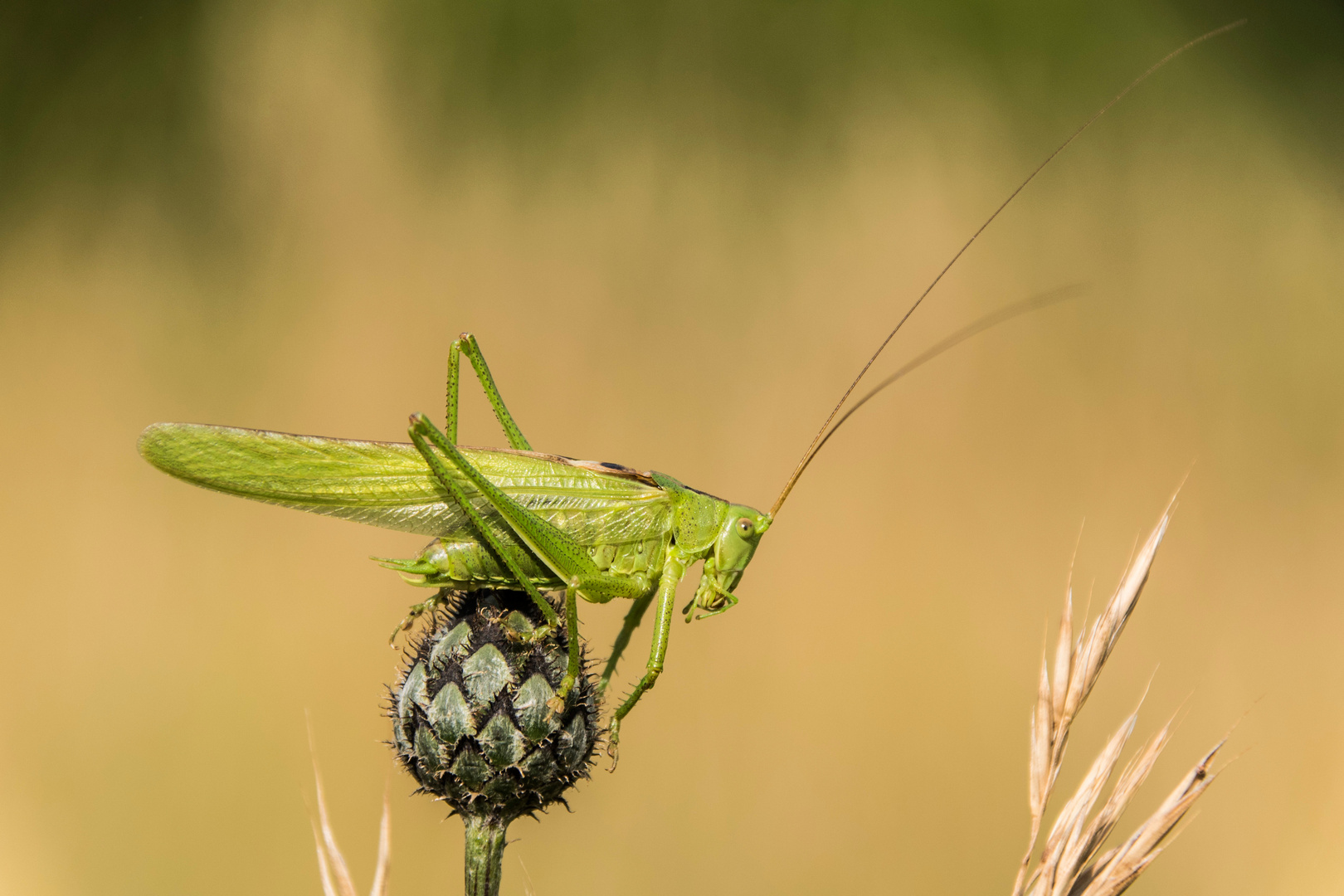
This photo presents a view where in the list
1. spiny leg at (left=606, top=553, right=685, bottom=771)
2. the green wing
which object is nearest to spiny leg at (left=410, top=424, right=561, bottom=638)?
the green wing

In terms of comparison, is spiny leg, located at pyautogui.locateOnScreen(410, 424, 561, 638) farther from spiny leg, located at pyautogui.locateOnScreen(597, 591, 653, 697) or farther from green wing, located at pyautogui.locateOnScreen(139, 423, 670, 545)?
spiny leg, located at pyautogui.locateOnScreen(597, 591, 653, 697)

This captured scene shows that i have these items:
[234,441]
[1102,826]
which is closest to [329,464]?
[234,441]

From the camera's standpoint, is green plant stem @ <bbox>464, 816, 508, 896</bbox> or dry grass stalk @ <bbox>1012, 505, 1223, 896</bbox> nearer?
dry grass stalk @ <bbox>1012, 505, 1223, 896</bbox>

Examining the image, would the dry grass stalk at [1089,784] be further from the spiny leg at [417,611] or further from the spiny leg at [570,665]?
the spiny leg at [417,611]

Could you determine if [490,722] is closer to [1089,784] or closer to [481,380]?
[481,380]

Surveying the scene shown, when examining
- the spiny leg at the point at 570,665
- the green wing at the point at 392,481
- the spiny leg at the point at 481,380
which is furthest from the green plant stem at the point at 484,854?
the spiny leg at the point at 481,380

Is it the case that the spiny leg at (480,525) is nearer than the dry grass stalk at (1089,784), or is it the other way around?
the dry grass stalk at (1089,784)

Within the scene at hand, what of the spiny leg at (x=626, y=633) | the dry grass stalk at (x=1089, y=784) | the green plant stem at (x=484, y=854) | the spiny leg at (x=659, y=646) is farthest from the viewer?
the spiny leg at (x=626, y=633)
